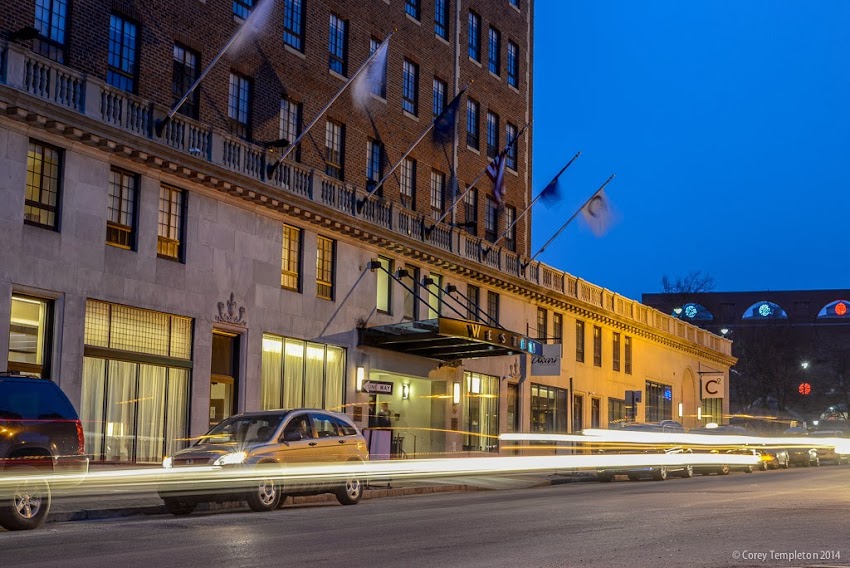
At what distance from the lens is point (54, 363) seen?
24.6m

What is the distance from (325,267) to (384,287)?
149 inches

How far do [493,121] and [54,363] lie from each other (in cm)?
2671

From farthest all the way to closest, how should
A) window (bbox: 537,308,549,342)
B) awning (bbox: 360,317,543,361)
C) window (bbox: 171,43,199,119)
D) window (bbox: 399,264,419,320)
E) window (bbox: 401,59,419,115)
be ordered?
window (bbox: 537,308,549,342)
window (bbox: 401,59,419,115)
window (bbox: 399,264,419,320)
awning (bbox: 360,317,543,361)
window (bbox: 171,43,199,119)

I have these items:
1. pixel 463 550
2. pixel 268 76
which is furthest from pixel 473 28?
pixel 463 550

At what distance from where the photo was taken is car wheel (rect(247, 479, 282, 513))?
1983 cm

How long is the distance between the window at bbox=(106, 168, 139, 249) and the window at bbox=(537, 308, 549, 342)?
81.2 feet

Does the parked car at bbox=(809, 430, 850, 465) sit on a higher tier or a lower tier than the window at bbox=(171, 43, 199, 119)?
lower

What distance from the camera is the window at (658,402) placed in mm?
60806

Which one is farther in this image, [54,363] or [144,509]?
[54,363]

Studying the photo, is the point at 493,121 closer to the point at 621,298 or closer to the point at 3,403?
the point at 621,298

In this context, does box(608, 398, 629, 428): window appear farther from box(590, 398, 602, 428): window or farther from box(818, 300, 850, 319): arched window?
box(818, 300, 850, 319): arched window

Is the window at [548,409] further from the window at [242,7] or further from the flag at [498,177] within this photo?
the window at [242,7]

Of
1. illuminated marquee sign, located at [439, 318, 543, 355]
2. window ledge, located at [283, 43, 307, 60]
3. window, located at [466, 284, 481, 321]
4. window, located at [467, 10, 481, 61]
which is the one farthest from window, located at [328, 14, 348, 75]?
window, located at [466, 284, 481, 321]

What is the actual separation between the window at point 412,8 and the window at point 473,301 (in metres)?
10.3
